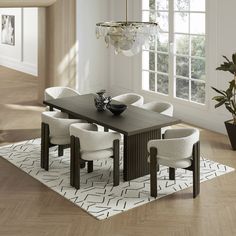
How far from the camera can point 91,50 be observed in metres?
10.7

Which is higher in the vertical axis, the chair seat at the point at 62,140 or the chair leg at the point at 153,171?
the chair seat at the point at 62,140

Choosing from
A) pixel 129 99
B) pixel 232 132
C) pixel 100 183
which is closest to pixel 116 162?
pixel 100 183

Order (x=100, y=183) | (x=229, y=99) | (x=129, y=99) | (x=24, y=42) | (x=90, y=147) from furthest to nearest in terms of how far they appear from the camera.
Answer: (x=24, y=42) → (x=129, y=99) → (x=229, y=99) → (x=100, y=183) → (x=90, y=147)

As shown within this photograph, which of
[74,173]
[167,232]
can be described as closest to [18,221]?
[74,173]

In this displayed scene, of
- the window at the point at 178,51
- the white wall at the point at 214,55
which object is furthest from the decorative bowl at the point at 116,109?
the window at the point at 178,51

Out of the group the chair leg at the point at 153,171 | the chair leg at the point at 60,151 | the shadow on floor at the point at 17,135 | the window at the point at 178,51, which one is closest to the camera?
the chair leg at the point at 153,171

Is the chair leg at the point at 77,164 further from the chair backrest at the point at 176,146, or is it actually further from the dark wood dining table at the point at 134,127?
the chair backrest at the point at 176,146

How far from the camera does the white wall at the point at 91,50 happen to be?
1039cm

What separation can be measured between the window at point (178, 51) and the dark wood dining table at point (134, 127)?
2412mm

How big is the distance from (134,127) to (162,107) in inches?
48.6

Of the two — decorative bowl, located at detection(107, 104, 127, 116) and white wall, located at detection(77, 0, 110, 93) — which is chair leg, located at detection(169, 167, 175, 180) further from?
white wall, located at detection(77, 0, 110, 93)

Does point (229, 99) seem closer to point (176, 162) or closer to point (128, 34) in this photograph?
point (176, 162)

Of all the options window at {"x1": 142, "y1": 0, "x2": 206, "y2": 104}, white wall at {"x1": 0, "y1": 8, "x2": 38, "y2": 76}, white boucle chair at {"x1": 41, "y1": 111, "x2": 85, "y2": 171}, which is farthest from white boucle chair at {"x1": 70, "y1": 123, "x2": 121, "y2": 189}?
white wall at {"x1": 0, "y1": 8, "x2": 38, "y2": 76}

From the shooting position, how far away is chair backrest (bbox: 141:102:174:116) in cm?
714
